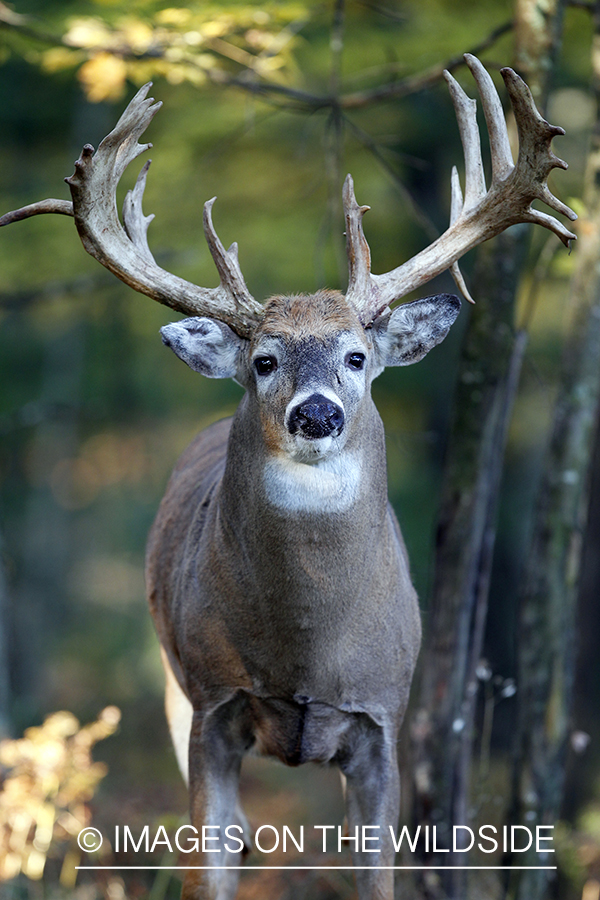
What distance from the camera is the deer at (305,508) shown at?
396 cm

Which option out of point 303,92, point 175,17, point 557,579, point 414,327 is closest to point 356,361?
point 414,327

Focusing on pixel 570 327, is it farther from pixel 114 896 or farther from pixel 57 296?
pixel 57 296

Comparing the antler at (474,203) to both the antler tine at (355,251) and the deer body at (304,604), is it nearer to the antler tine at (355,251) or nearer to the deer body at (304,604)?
the antler tine at (355,251)

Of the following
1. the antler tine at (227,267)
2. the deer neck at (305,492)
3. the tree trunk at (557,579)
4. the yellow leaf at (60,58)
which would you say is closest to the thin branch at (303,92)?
the yellow leaf at (60,58)

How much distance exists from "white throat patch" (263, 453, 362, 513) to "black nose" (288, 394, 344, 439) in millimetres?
257

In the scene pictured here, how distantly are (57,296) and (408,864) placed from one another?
557 cm

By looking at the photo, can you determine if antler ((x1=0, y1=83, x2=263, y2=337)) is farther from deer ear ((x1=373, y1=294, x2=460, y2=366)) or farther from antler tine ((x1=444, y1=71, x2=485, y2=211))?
antler tine ((x1=444, y1=71, x2=485, y2=211))

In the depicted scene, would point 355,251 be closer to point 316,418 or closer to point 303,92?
point 316,418

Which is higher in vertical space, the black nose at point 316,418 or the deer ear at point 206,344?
the deer ear at point 206,344

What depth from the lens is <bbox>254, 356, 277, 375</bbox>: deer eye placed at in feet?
13.1

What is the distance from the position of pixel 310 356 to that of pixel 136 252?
0.95 metres

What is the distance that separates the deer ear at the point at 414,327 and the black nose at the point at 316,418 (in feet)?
2.76

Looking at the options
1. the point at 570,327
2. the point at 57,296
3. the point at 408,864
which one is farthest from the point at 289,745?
the point at 57,296

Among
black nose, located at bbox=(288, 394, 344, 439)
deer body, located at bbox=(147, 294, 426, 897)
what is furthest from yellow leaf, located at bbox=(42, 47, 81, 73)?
black nose, located at bbox=(288, 394, 344, 439)
